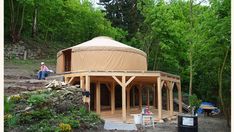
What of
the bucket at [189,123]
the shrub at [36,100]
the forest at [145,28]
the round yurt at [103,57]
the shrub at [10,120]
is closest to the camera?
the shrub at [10,120]

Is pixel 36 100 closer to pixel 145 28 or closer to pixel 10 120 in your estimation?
pixel 10 120

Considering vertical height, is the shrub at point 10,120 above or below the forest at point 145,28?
below

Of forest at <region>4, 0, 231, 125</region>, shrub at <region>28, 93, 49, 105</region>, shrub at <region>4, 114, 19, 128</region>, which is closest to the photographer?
shrub at <region>4, 114, 19, 128</region>

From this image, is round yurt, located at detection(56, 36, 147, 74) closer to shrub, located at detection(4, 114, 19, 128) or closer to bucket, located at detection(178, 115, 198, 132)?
bucket, located at detection(178, 115, 198, 132)

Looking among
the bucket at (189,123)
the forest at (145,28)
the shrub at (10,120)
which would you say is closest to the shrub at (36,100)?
the shrub at (10,120)

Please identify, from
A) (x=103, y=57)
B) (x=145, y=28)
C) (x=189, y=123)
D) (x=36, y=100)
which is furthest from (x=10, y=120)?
(x=145, y=28)

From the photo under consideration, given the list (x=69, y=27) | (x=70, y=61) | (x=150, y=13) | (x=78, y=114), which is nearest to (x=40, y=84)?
(x=78, y=114)

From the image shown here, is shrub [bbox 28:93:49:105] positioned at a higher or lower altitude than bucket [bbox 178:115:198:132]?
higher

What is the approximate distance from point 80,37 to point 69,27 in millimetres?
1347

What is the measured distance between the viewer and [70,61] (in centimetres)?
1600

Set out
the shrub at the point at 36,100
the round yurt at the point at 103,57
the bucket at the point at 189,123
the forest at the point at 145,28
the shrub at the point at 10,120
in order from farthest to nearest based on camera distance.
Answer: the forest at the point at 145,28 < the round yurt at the point at 103,57 < the bucket at the point at 189,123 < the shrub at the point at 36,100 < the shrub at the point at 10,120

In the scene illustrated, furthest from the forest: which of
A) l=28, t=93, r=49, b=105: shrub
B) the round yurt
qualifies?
l=28, t=93, r=49, b=105: shrub

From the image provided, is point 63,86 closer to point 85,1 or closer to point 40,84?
point 40,84

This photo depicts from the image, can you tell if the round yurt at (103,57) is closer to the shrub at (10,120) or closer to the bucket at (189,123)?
the bucket at (189,123)
